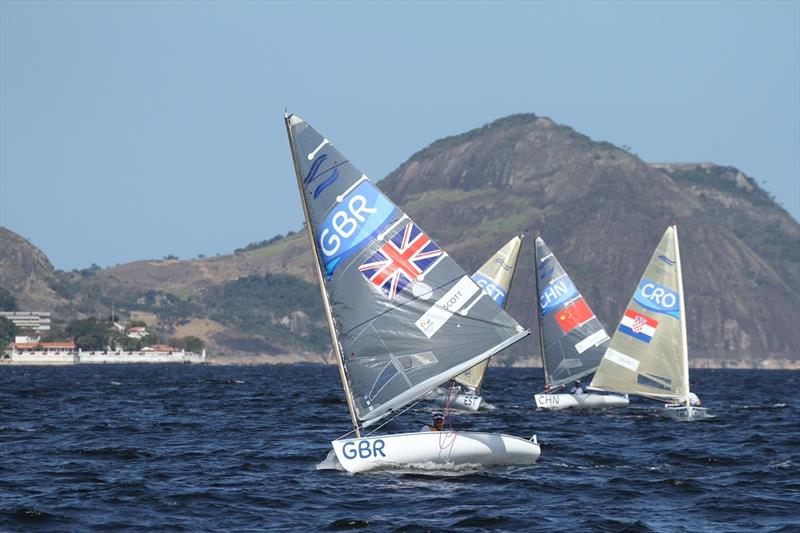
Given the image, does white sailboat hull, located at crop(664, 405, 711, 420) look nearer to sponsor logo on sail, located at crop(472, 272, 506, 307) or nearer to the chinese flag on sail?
the chinese flag on sail

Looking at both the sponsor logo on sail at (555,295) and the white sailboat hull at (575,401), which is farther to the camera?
the sponsor logo on sail at (555,295)

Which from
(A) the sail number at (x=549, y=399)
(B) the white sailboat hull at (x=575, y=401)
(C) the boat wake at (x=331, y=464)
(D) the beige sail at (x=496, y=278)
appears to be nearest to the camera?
(C) the boat wake at (x=331, y=464)

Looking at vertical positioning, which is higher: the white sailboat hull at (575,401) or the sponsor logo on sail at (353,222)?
the sponsor logo on sail at (353,222)

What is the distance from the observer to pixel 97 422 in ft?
174

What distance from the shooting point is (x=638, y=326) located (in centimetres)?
5600

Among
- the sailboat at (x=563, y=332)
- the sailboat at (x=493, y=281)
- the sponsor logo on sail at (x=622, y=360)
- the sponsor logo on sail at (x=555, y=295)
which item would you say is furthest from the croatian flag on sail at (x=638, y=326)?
the sponsor logo on sail at (x=555, y=295)

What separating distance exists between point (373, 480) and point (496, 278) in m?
32.8

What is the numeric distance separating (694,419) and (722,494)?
25.0 metres

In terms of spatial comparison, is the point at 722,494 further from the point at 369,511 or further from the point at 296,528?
the point at 296,528

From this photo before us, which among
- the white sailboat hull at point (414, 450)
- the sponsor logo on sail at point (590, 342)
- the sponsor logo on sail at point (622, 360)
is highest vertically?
the sponsor logo on sail at point (590, 342)

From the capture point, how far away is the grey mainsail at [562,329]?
64500 millimetres

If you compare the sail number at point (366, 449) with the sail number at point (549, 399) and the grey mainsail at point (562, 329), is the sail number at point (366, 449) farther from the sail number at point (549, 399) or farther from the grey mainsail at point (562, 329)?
the grey mainsail at point (562, 329)

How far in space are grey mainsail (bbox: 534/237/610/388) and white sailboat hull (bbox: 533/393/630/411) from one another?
7.18 ft

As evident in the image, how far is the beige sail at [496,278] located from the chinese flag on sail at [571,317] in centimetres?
362
